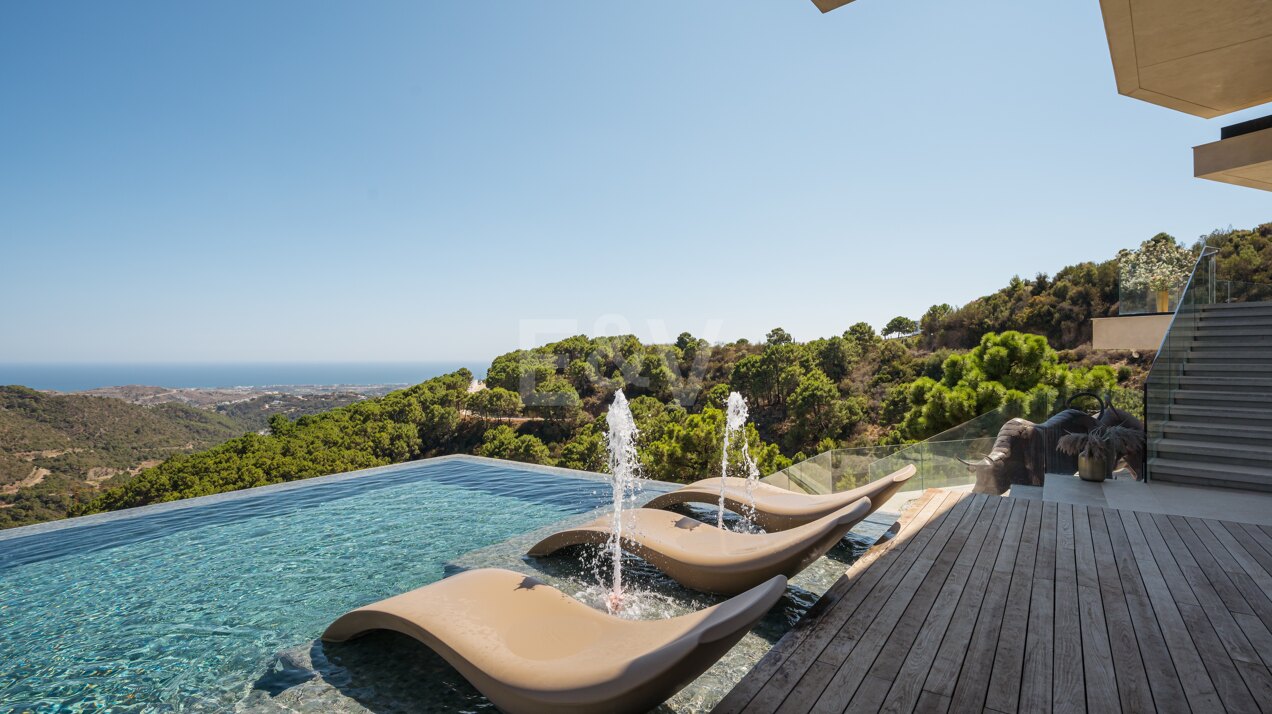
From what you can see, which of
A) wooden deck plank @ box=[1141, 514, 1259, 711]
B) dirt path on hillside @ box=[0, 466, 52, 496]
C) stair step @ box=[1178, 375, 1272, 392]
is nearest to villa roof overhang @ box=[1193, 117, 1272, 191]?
stair step @ box=[1178, 375, 1272, 392]

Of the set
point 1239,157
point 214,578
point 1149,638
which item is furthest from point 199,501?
point 1239,157

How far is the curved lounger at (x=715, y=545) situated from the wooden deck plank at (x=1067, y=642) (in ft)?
3.12

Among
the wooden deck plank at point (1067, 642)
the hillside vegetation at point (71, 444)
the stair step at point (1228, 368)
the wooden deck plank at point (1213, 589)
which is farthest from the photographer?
the hillside vegetation at point (71, 444)

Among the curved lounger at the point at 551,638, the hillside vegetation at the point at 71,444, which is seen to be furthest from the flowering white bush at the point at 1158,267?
the hillside vegetation at the point at 71,444

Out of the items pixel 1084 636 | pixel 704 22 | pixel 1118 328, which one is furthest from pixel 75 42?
pixel 1118 328

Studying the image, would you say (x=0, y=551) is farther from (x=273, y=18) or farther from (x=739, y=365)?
(x=739, y=365)

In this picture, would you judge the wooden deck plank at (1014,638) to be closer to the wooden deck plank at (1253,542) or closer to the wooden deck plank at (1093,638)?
the wooden deck plank at (1093,638)

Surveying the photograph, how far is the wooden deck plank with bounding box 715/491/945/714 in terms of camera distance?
176cm

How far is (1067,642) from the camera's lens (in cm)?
210

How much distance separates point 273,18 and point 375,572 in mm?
13679

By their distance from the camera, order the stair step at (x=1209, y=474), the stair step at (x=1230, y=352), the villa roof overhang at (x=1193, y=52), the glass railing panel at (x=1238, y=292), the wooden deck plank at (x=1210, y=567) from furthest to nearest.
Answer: the glass railing panel at (x=1238, y=292) < the stair step at (x=1230, y=352) < the villa roof overhang at (x=1193, y=52) < the stair step at (x=1209, y=474) < the wooden deck plank at (x=1210, y=567)

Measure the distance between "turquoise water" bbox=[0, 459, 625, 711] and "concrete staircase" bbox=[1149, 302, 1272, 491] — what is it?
6.77m

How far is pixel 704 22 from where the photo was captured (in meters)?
10.2

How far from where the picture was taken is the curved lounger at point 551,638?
158 centimetres
